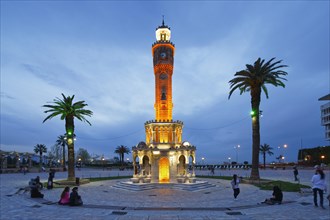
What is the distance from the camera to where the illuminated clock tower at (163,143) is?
1530 inches

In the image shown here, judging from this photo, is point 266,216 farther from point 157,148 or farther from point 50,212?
point 157,148

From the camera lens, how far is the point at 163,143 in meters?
41.8

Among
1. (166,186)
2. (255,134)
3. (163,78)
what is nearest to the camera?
(166,186)

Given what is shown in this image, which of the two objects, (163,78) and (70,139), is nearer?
(70,139)

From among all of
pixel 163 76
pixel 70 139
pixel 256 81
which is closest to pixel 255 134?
pixel 256 81

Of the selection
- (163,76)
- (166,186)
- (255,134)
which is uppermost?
(163,76)

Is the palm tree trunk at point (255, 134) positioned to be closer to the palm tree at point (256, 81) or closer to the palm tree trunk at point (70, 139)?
the palm tree at point (256, 81)

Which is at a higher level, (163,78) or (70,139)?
(163,78)

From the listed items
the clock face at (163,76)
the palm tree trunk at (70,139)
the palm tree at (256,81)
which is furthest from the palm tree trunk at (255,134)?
the palm tree trunk at (70,139)

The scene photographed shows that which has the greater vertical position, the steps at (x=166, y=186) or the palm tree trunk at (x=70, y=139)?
the palm tree trunk at (x=70, y=139)

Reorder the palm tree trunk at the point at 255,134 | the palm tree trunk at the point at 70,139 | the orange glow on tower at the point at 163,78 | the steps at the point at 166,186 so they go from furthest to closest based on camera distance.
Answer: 1. the orange glow on tower at the point at 163,78
2. the palm tree trunk at the point at 70,139
3. the palm tree trunk at the point at 255,134
4. the steps at the point at 166,186

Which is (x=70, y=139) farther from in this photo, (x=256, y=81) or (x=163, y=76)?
(x=256, y=81)

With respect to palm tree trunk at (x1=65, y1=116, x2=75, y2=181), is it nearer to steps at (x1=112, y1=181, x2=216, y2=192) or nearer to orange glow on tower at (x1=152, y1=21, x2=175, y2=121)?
steps at (x1=112, y1=181, x2=216, y2=192)

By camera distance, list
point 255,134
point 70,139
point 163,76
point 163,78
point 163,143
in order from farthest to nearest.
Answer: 1. point 163,76
2. point 163,78
3. point 163,143
4. point 70,139
5. point 255,134
